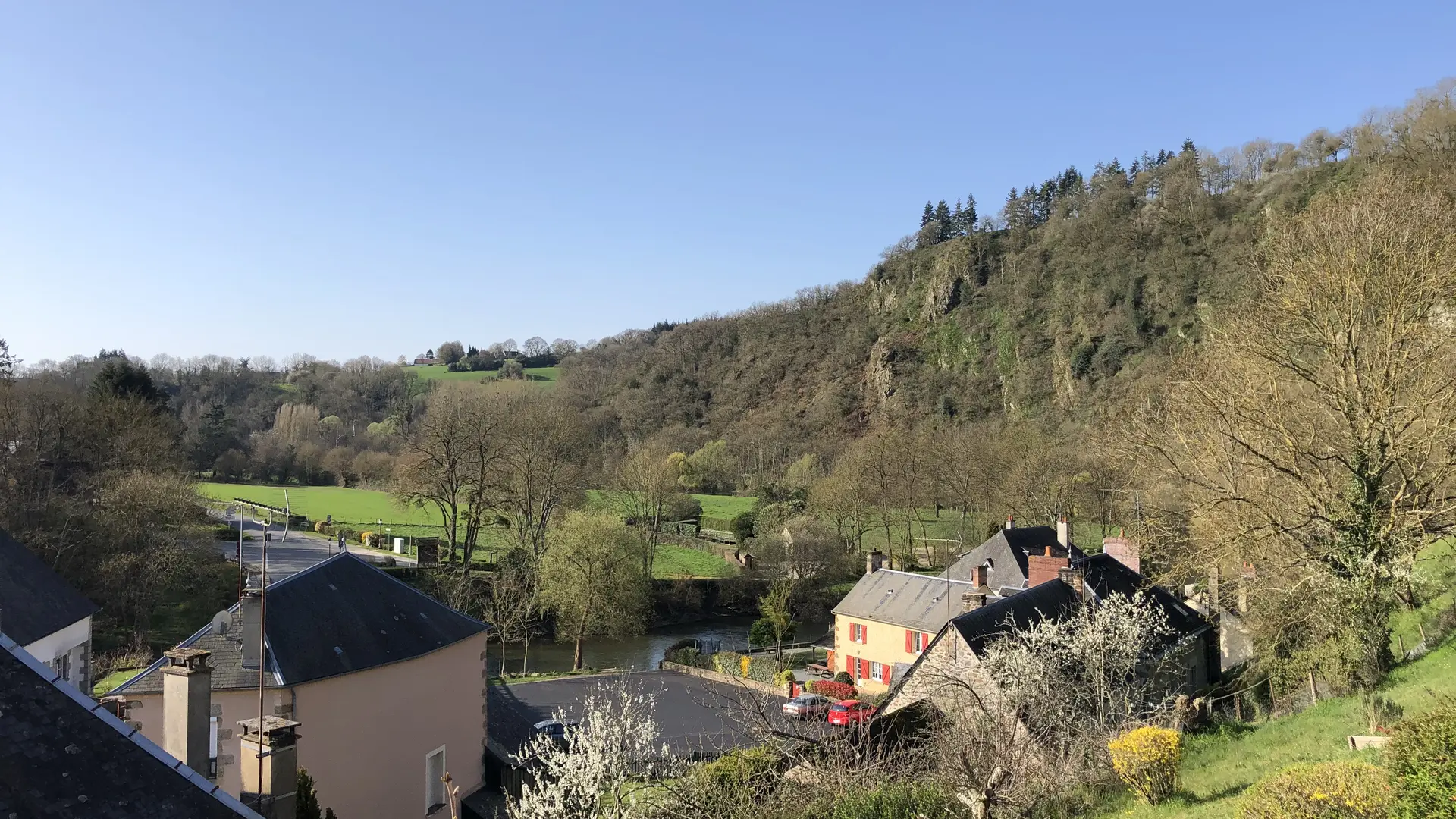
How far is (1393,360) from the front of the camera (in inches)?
601

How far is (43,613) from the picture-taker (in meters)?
16.8

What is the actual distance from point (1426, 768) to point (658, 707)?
867 inches

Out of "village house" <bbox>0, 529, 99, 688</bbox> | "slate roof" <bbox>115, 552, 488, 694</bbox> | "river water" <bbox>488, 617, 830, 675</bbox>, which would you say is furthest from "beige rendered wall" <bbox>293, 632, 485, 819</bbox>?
"river water" <bbox>488, 617, 830, 675</bbox>

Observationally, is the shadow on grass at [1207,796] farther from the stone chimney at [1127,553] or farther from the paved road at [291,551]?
the paved road at [291,551]

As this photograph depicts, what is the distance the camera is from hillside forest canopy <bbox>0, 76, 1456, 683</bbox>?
1586cm

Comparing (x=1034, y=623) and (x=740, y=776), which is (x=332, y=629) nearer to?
(x=740, y=776)

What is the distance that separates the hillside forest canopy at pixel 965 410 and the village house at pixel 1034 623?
1.41m

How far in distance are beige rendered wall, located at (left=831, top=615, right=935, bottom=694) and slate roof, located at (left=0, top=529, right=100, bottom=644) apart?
22583 mm

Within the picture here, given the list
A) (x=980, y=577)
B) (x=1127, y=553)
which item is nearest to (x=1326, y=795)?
(x=980, y=577)

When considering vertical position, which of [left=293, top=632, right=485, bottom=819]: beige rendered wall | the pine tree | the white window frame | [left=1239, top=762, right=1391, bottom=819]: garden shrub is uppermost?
the pine tree

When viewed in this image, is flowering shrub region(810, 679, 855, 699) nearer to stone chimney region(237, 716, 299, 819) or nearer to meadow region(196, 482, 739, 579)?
meadow region(196, 482, 739, 579)

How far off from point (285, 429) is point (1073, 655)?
7516 cm

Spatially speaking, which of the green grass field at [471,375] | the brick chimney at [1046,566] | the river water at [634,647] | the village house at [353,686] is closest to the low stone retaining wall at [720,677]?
the river water at [634,647]

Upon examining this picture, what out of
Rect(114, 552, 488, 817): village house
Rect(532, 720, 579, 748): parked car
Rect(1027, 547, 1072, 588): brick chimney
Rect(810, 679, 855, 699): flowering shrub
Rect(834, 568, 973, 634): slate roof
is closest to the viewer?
Rect(114, 552, 488, 817): village house
